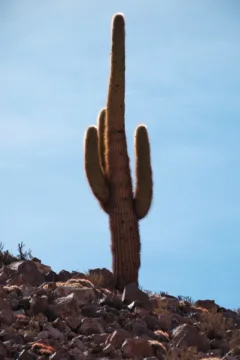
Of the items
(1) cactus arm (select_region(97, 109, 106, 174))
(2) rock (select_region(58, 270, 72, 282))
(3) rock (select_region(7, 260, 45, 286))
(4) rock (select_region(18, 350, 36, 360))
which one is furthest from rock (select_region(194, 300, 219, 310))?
(4) rock (select_region(18, 350, 36, 360))

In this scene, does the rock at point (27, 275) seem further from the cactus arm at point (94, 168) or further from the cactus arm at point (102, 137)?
the cactus arm at point (102, 137)

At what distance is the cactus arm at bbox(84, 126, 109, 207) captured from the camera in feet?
60.6

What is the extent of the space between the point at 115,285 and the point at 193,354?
20.4ft

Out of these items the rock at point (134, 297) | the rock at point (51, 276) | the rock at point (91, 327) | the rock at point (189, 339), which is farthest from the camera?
the rock at point (51, 276)

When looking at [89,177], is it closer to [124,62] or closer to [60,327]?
[124,62]

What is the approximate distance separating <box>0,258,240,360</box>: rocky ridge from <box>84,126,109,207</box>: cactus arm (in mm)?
2433

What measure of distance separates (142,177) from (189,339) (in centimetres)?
621

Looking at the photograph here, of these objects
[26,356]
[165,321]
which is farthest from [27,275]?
[26,356]

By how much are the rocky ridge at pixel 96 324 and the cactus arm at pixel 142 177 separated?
95.2 inches

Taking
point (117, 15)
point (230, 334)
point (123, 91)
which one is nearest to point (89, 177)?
point (123, 91)

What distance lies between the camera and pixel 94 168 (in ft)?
60.6

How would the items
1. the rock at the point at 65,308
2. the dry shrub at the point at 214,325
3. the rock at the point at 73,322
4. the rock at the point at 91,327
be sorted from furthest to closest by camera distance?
the dry shrub at the point at 214,325 < the rock at the point at 65,308 < the rock at the point at 73,322 < the rock at the point at 91,327

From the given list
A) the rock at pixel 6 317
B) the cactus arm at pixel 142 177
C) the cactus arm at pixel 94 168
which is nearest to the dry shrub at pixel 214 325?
the cactus arm at pixel 142 177

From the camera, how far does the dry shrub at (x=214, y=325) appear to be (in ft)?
47.9
